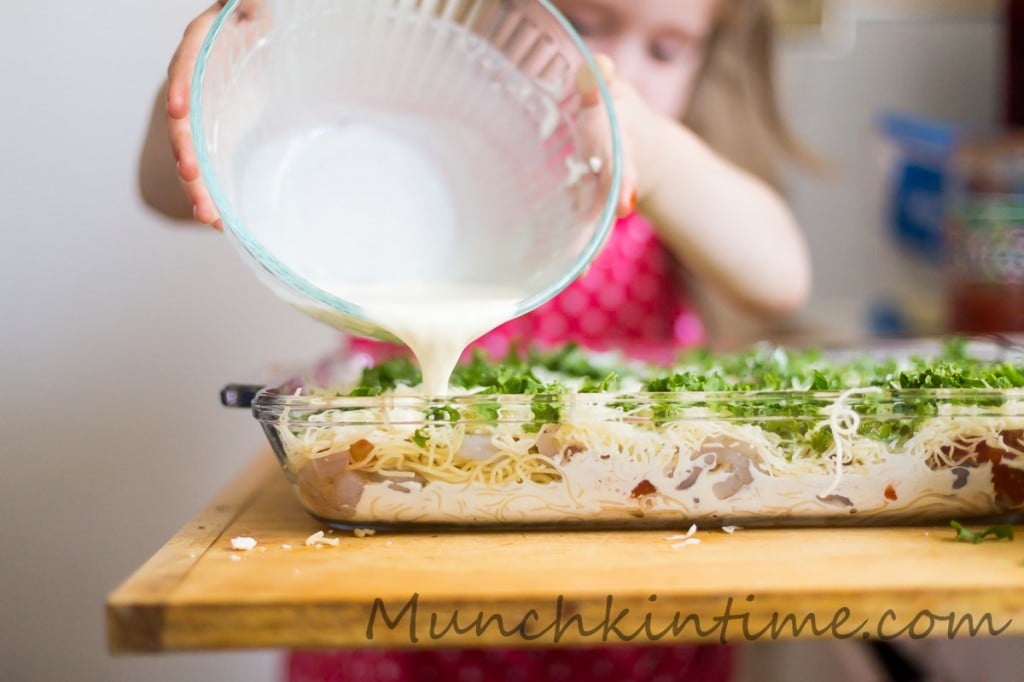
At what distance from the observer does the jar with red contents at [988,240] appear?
4.60 feet

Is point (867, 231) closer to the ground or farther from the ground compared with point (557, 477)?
farther from the ground

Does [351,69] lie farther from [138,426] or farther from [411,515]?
[138,426]

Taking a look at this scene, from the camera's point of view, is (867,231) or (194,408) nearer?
(194,408)

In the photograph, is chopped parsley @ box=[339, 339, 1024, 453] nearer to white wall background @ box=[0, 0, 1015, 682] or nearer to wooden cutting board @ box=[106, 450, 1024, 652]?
wooden cutting board @ box=[106, 450, 1024, 652]

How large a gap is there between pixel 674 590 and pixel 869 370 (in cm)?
39

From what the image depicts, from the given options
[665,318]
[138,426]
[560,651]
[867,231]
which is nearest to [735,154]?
[665,318]

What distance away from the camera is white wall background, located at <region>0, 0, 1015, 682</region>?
882 millimetres

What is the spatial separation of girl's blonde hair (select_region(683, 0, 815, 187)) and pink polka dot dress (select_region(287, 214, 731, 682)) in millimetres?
190

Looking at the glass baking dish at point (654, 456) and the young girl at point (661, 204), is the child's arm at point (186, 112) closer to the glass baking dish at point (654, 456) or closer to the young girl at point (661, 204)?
the young girl at point (661, 204)

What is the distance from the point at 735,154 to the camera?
61.6 inches

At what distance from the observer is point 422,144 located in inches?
33.4

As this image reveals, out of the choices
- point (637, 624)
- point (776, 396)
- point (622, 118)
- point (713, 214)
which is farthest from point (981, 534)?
point (713, 214)

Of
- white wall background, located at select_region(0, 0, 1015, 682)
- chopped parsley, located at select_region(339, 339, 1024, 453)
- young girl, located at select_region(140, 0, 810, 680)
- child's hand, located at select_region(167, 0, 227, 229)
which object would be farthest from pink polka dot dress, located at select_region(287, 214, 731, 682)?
child's hand, located at select_region(167, 0, 227, 229)

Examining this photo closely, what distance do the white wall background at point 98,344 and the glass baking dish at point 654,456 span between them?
17 centimetres
